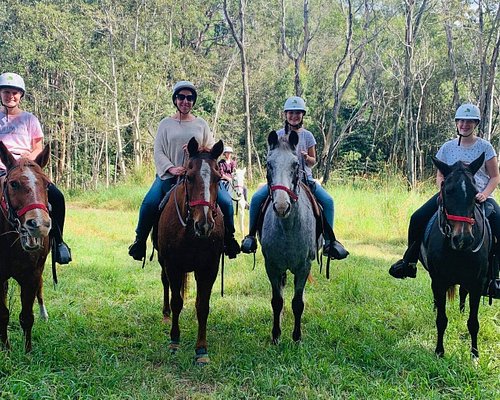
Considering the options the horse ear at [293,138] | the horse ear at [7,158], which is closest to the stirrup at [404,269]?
the horse ear at [293,138]

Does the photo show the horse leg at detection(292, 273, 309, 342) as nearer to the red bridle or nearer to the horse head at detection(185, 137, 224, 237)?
the horse head at detection(185, 137, 224, 237)

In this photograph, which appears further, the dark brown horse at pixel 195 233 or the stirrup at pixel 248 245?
the stirrup at pixel 248 245

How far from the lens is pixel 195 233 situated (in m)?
4.30

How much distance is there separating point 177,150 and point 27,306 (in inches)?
88.4

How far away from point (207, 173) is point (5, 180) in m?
1.78

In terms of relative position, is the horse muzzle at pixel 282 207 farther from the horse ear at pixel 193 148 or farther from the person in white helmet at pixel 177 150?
the person in white helmet at pixel 177 150

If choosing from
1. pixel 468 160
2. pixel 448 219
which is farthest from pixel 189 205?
pixel 468 160

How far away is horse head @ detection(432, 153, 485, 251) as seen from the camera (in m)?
4.18

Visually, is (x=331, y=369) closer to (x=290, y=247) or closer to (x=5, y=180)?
(x=290, y=247)

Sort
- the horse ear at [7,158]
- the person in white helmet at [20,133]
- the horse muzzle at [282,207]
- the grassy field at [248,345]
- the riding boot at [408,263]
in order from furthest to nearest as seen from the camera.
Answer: the riding boot at [408,263], the person in white helmet at [20,133], the horse muzzle at [282,207], the horse ear at [7,158], the grassy field at [248,345]

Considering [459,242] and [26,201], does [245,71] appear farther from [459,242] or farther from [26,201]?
[26,201]

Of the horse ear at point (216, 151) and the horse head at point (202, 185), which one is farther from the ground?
the horse ear at point (216, 151)

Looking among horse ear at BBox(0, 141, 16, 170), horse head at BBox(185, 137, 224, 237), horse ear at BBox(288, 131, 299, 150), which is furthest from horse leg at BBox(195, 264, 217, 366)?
horse ear at BBox(0, 141, 16, 170)

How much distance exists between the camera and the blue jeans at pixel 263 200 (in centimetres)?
571
